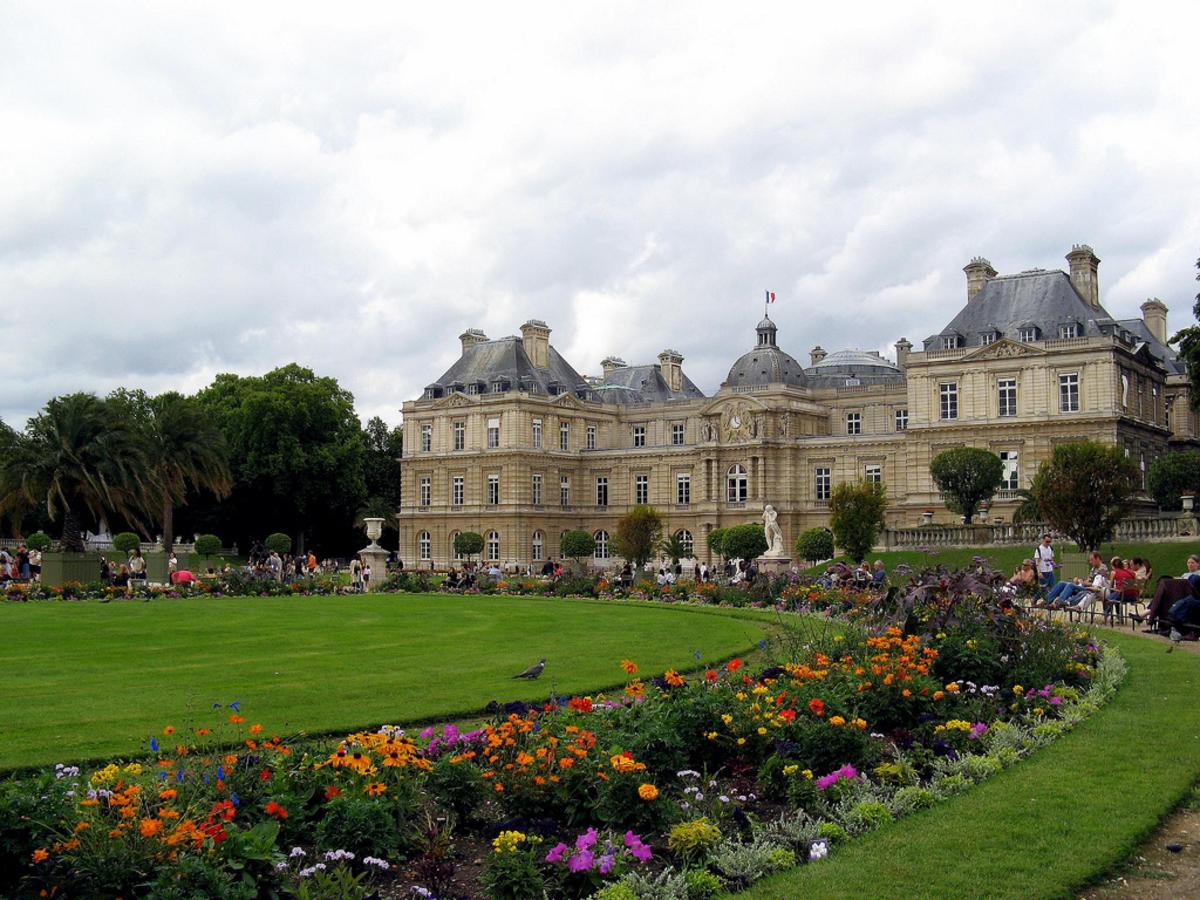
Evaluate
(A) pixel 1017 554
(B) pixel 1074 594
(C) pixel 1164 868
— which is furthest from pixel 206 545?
(C) pixel 1164 868

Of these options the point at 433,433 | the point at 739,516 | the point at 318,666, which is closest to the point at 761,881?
the point at 318,666

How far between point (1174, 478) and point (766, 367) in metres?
26.2

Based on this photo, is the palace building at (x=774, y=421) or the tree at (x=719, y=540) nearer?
the tree at (x=719, y=540)

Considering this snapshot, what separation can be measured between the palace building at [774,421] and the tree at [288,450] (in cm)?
576

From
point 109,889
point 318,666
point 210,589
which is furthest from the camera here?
point 210,589

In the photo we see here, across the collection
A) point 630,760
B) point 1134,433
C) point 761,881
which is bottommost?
point 761,881

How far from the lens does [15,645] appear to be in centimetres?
2097

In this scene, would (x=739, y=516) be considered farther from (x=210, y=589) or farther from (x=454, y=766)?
(x=454, y=766)

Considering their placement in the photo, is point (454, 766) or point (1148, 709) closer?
point (454, 766)

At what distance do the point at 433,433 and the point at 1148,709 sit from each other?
70754mm

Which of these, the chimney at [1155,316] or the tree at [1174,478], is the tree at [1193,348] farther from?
the chimney at [1155,316]

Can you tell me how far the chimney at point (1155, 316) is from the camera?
73.9 meters

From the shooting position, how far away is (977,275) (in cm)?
6338

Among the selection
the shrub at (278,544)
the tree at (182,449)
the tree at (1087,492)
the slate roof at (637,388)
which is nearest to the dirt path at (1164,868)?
the tree at (1087,492)
